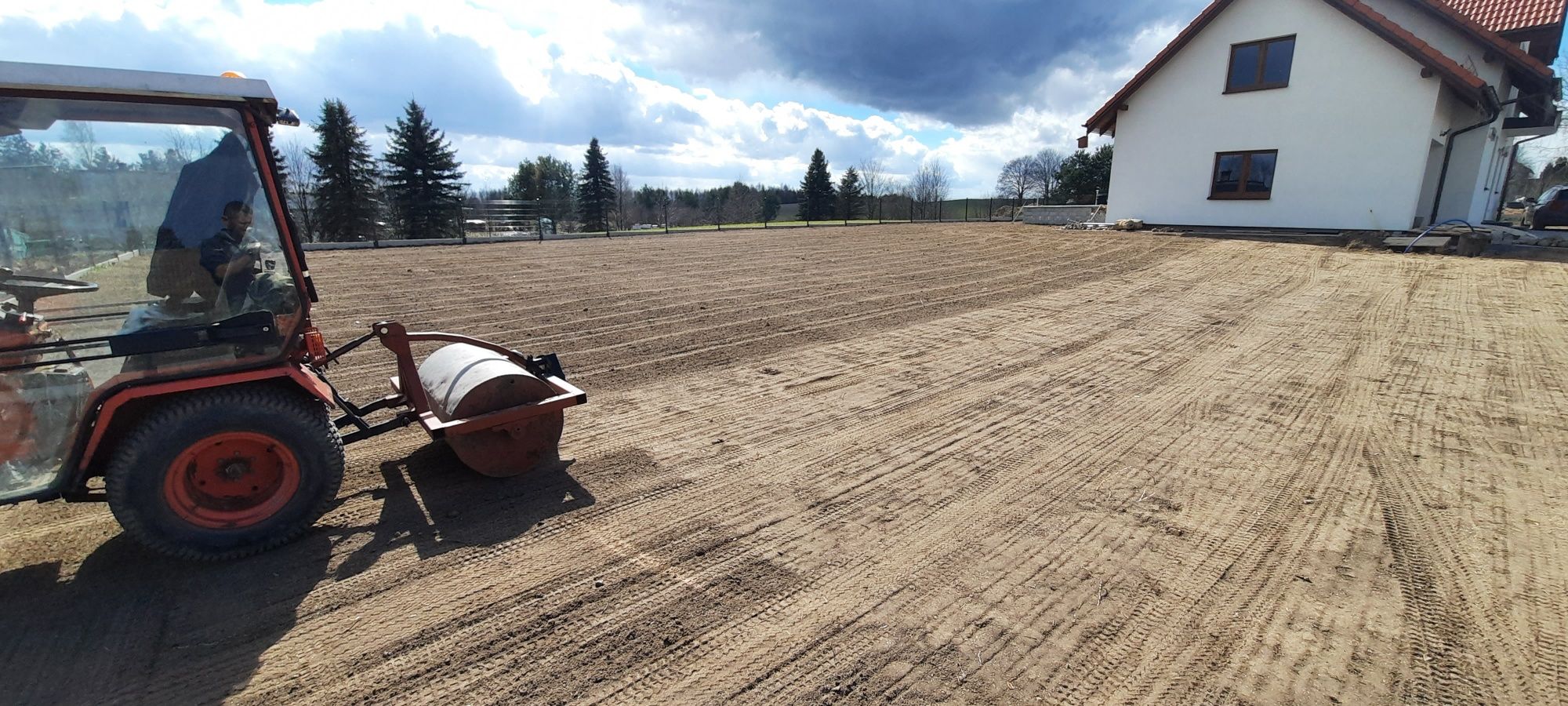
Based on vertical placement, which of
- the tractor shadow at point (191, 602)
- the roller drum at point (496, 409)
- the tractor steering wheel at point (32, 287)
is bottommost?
the tractor shadow at point (191, 602)

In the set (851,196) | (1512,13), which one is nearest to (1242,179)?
(1512,13)

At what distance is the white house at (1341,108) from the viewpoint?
16.8m

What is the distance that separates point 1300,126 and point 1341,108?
2.95ft

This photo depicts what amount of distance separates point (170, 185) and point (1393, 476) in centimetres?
731

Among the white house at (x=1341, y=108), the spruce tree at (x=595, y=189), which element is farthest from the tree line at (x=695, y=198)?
the white house at (x=1341, y=108)

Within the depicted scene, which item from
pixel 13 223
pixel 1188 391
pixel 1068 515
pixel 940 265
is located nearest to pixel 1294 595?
pixel 1068 515

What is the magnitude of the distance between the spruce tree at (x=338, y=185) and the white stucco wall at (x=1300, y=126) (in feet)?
117

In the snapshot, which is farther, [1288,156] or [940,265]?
[1288,156]

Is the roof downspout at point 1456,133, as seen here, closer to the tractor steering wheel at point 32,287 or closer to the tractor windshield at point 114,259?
the tractor windshield at point 114,259

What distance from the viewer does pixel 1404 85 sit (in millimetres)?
16641

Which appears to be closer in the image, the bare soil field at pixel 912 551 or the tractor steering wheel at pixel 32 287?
the bare soil field at pixel 912 551

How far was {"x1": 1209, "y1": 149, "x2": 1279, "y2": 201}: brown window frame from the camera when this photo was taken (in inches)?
747

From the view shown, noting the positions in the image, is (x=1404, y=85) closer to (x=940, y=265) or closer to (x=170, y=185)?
(x=940, y=265)

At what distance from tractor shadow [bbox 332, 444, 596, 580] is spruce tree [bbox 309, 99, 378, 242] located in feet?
118
